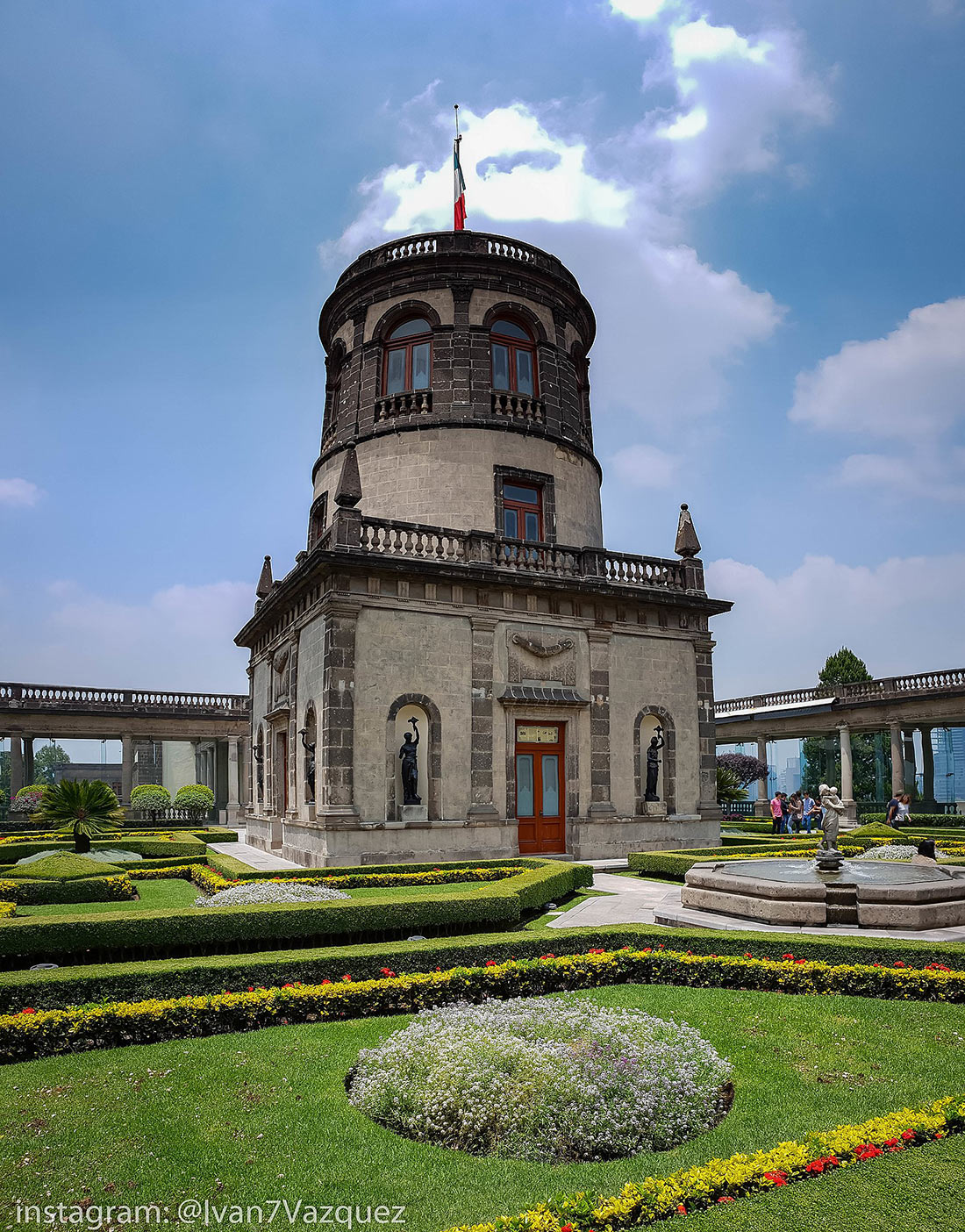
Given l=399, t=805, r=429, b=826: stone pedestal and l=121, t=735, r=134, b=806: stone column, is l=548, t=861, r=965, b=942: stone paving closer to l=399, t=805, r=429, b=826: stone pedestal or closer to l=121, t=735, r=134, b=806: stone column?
l=399, t=805, r=429, b=826: stone pedestal

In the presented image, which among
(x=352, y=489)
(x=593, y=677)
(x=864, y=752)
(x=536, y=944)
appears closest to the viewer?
(x=536, y=944)

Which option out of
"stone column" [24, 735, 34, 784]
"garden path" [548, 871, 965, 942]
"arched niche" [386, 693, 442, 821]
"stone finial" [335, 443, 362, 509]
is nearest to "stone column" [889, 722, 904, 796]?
"garden path" [548, 871, 965, 942]

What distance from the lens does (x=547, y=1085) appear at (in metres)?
6.63

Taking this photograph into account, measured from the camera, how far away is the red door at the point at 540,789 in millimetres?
23125

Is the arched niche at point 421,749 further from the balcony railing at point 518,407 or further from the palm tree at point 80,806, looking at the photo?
the balcony railing at point 518,407

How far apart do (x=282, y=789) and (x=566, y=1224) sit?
22362 millimetres

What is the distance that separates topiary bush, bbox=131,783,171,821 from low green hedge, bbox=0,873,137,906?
80.6 ft

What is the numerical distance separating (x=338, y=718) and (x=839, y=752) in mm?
56216

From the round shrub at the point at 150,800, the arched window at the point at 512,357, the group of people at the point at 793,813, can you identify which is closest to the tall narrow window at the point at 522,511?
the arched window at the point at 512,357

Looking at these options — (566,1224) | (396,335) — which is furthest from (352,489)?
(566,1224)

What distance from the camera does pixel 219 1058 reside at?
7.96m

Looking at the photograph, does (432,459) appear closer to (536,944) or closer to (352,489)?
(352,489)

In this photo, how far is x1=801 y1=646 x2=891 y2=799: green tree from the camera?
5631 cm

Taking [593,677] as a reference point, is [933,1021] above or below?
below
